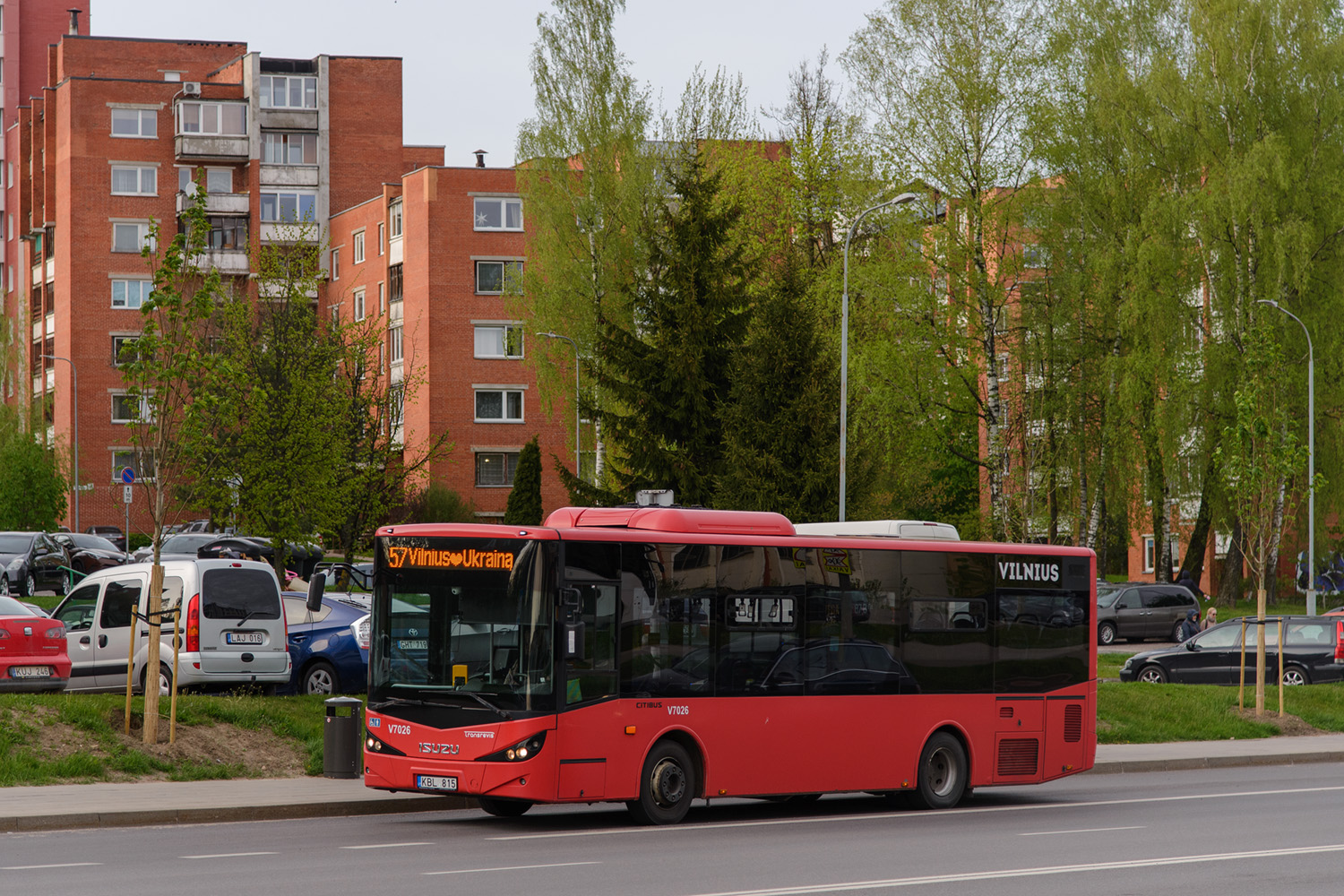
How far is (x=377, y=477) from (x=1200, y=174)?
983 inches

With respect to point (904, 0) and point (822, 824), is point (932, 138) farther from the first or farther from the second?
point (822, 824)

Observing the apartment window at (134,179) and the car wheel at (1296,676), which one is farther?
the apartment window at (134,179)

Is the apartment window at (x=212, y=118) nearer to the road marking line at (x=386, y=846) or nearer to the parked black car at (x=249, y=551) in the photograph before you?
the parked black car at (x=249, y=551)

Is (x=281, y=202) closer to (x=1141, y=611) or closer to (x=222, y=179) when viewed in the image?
(x=222, y=179)

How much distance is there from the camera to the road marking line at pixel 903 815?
49.2 feet

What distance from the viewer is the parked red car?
19609mm

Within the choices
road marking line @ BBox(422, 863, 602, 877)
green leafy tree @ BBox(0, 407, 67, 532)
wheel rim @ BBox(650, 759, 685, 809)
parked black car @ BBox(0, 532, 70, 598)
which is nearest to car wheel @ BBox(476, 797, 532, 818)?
wheel rim @ BBox(650, 759, 685, 809)

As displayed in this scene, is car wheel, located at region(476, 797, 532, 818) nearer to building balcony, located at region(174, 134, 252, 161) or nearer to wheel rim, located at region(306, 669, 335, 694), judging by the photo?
wheel rim, located at region(306, 669, 335, 694)

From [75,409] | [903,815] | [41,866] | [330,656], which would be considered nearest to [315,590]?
[41,866]

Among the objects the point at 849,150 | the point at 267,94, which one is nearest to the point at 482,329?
the point at 267,94

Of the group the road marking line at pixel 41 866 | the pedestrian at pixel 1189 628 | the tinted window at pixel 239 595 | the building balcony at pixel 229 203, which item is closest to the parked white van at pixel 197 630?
the tinted window at pixel 239 595

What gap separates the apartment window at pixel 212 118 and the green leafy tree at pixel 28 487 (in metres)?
21.3

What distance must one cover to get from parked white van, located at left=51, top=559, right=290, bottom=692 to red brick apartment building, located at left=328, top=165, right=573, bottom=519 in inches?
1992

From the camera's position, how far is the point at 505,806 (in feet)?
53.8
